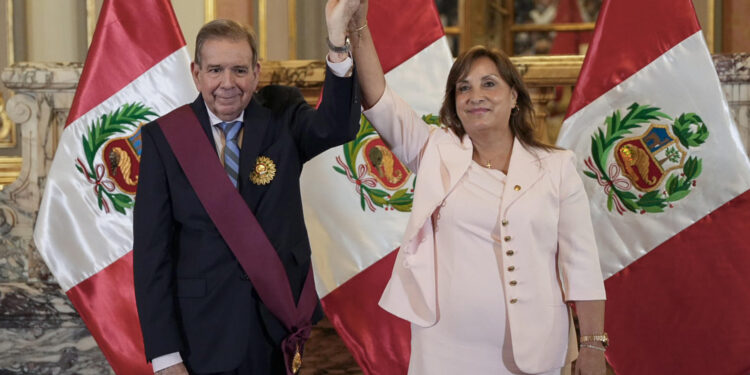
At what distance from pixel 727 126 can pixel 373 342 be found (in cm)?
139

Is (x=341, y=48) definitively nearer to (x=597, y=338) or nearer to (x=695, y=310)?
(x=597, y=338)

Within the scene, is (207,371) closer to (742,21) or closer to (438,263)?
(438,263)

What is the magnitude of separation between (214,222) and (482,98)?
0.67m

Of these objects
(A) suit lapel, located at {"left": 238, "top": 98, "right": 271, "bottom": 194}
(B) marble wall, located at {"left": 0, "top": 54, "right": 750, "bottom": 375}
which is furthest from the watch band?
(B) marble wall, located at {"left": 0, "top": 54, "right": 750, "bottom": 375}

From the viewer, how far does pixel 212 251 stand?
5.78 ft

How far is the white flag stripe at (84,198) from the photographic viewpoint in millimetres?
2936

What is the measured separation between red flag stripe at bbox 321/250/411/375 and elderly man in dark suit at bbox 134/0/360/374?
1155mm


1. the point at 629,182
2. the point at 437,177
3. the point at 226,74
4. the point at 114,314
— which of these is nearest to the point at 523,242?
the point at 437,177

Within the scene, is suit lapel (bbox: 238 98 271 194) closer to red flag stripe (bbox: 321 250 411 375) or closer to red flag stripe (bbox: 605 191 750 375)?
red flag stripe (bbox: 321 250 411 375)

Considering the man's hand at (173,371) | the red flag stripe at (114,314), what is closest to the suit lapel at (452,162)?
the man's hand at (173,371)

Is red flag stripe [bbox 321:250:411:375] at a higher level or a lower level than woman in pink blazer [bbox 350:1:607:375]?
lower

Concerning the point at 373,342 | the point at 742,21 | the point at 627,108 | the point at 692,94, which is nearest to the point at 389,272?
the point at 373,342

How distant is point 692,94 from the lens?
2.76m

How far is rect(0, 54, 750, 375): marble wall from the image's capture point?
316 cm
